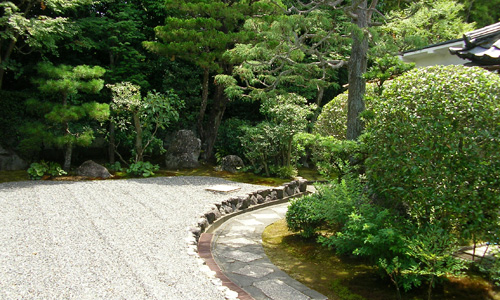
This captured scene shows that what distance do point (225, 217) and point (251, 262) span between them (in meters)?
1.86

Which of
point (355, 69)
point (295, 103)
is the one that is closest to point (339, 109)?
point (295, 103)

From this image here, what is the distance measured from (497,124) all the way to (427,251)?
136 centimetres

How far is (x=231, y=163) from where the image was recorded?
11.0 m

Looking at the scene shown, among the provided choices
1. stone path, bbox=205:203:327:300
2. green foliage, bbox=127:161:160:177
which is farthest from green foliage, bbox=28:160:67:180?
stone path, bbox=205:203:327:300

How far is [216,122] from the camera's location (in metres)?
12.3

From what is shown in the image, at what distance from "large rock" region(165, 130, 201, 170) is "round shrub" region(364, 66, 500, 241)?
8043 mm

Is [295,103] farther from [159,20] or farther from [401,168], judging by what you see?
[401,168]

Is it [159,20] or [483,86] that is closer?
[483,86]

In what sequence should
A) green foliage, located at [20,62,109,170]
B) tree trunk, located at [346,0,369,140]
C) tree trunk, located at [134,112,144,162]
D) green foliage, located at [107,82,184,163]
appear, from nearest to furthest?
tree trunk, located at [346,0,369,140] → green foliage, located at [20,62,109,170] → green foliage, located at [107,82,184,163] → tree trunk, located at [134,112,144,162]

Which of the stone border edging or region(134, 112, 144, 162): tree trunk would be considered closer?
the stone border edging

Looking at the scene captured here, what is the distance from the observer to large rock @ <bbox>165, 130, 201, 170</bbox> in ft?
36.6

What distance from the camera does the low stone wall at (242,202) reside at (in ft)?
18.0

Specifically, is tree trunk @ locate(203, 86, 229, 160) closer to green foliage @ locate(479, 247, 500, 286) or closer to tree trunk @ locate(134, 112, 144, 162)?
tree trunk @ locate(134, 112, 144, 162)

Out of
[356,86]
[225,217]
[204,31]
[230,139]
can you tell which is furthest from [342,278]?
[230,139]
